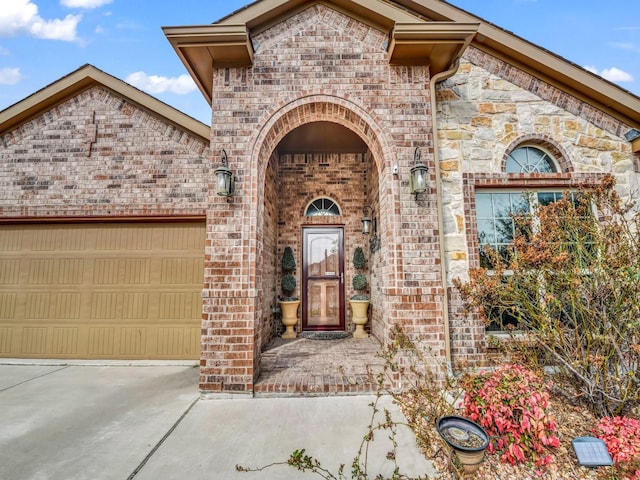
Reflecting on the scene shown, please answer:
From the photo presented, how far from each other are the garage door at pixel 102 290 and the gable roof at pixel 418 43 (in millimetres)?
2437

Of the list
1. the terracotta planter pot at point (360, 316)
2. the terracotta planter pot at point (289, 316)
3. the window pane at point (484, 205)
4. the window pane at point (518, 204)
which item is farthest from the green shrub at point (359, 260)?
the window pane at point (518, 204)

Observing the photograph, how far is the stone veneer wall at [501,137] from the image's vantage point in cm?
367

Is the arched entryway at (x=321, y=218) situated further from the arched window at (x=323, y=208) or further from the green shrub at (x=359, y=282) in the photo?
the green shrub at (x=359, y=282)

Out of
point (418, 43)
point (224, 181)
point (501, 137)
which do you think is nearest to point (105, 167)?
point (224, 181)

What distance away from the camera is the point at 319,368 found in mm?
3545

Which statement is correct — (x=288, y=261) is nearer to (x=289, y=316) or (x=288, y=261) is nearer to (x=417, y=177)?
(x=289, y=316)

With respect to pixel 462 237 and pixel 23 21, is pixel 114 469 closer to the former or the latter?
pixel 462 237

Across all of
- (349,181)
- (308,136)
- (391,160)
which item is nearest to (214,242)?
(391,160)

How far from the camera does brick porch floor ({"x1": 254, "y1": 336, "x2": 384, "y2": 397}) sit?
3.07 m

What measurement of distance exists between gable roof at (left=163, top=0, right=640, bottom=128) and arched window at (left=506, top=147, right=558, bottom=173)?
0.95 metres

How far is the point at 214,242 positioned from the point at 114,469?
1.97 meters

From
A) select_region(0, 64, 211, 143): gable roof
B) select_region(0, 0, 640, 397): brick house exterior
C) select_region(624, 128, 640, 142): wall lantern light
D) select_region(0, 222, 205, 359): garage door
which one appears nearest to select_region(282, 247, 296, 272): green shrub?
select_region(0, 222, 205, 359): garage door

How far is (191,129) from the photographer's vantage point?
4.47 m

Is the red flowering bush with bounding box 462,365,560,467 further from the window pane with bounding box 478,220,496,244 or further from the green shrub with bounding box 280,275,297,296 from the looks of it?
the green shrub with bounding box 280,275,297,296
